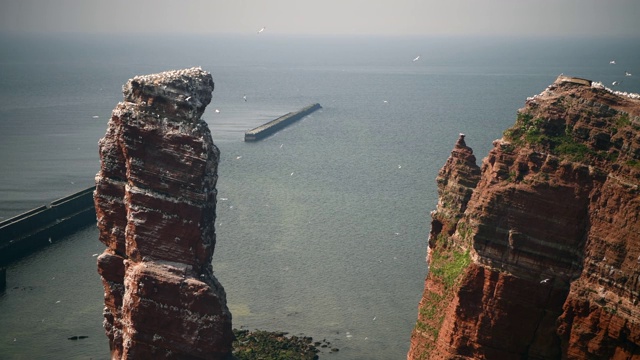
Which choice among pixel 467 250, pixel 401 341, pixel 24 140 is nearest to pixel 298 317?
pixel 401 341

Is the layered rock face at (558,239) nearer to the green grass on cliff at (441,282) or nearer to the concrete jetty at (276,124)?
the green grass on cliff at (441,282)

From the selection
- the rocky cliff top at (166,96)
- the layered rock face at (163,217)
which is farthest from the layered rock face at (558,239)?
the rocky cliff top at (166,96)

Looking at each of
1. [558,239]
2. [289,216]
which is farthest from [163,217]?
[289,216]

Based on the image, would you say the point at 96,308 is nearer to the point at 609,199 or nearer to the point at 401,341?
the point at 401,341

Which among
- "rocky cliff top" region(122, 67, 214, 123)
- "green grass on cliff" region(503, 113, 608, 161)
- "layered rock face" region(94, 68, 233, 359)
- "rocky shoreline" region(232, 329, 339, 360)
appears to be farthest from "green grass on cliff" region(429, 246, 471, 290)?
"rocky shoreline" region(232, 329, 339, 360)

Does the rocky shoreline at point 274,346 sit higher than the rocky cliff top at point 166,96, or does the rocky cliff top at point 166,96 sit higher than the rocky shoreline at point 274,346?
the rocky cliff top at point 166,96

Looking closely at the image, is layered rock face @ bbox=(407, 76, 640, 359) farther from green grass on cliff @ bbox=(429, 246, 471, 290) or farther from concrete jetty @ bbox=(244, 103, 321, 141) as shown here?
concrete jetty @ bbox=(244, 103, 321, 141)

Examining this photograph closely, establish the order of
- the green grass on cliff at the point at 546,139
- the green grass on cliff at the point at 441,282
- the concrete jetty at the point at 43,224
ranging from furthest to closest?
the concrete jetty at the point at 43,224
the green grass on cliff at the point at 441,282
the green grass on cliff at the point at 546,139
